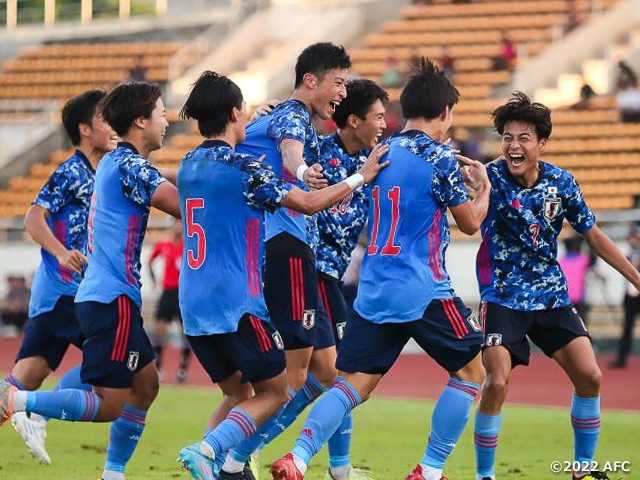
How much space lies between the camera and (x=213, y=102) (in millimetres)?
8250

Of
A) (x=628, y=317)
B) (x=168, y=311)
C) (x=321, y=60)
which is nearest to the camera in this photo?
(x=321, y=60)

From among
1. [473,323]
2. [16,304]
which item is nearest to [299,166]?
[473,323]

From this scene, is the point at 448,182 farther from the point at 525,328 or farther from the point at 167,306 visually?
the point at 167,306

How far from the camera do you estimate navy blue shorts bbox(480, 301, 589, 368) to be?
934 cm

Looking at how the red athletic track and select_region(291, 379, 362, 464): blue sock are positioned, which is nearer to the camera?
select_region(291, 379, 362, 464): blue sock

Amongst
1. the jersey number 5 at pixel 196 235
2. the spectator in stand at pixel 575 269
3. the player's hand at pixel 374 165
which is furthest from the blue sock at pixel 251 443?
the spectator in stand at pixel 575 269

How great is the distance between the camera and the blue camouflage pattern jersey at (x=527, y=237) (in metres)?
9.43

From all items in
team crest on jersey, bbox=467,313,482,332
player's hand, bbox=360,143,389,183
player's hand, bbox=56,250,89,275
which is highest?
player's hand, bbox=360,143,389,183

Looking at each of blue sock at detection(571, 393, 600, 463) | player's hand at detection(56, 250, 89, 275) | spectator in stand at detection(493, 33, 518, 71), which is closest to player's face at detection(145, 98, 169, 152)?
player's hand at detection(56, 250, 89, 275)

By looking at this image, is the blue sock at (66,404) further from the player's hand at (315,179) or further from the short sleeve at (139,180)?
the player's hand at (315,179)

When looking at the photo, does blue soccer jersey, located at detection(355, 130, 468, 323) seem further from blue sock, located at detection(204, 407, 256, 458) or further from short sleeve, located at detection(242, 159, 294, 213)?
blue sock, located at detection(204, 407, 256, 458)

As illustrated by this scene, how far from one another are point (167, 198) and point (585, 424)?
313 centimetres

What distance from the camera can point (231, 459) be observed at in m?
8.63

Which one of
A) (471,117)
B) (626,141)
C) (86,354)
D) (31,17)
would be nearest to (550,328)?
(86,354)
